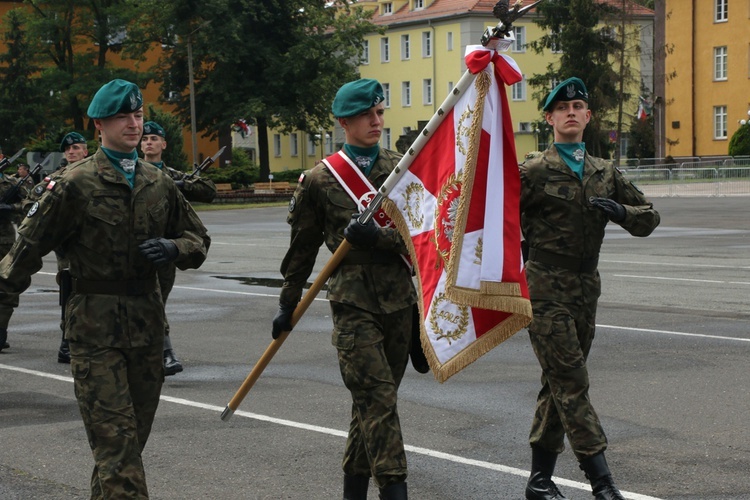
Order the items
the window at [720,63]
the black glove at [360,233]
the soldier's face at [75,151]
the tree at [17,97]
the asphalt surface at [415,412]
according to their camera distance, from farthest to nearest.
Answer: the window at [720,63] → the tree at [17,97] → the soldier's face at [75,151] → the asphalt surface at [415,412] → the black glove at [360,233]

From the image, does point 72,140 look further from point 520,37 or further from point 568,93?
point 520,37

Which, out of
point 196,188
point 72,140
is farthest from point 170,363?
point 72,140

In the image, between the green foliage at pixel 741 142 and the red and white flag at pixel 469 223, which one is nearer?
the red and white flag at pixel 469 223

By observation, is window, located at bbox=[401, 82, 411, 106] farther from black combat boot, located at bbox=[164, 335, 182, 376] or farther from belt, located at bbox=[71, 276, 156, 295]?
belt, located at bbox=[71, 276, 156, 295]

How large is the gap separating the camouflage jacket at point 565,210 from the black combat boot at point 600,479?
1077 millimetres

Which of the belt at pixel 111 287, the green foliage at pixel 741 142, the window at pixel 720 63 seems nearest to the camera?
the belt at pixel 111 287

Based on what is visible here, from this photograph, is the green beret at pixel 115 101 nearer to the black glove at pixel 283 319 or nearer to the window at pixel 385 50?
the black glove at pixel 283 319

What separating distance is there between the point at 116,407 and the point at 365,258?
135 centimetres

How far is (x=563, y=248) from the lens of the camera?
640 cm

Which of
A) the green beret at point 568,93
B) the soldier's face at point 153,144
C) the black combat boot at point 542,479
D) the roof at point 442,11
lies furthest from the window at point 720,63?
the black combat boot at point 542,479

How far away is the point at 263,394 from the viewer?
9531 millimetres

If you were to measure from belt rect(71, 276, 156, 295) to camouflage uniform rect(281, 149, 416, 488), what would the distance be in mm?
814

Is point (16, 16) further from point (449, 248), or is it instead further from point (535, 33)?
point (449, 248)

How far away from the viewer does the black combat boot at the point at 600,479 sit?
5906 millimetres
